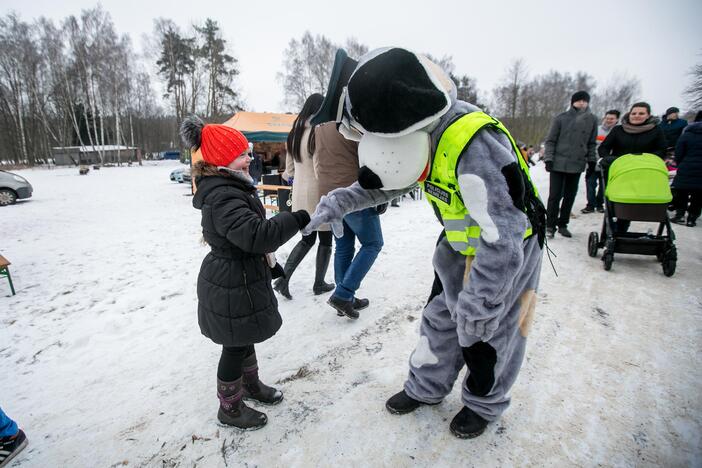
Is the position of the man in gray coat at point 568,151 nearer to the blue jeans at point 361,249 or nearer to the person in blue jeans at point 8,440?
the blue jeans at point 361,249

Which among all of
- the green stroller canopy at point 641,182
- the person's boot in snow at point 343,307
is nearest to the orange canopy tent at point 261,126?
the person's boot in snow at point 343,307

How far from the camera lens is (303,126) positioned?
3.18 meters

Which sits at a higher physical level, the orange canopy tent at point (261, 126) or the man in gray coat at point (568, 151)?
the orange canopy tent at point (261, 126)

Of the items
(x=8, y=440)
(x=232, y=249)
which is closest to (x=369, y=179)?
(x=232, y=249)

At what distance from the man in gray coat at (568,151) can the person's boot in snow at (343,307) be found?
333 centimetres

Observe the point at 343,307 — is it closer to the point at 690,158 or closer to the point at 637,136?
the point at 637,136

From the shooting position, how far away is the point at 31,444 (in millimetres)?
1808

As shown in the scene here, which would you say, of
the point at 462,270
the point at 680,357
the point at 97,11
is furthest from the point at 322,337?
the point at 97,11

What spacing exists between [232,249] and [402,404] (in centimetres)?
123

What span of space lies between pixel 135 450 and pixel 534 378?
2.25 meters

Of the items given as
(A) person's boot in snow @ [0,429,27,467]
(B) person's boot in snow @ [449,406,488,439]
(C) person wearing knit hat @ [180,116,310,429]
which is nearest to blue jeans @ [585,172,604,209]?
(B) person's boot in snow @ [449,406,488,439]

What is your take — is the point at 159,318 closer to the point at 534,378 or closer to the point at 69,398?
the point at 69,398

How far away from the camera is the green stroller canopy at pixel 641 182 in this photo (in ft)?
11.8

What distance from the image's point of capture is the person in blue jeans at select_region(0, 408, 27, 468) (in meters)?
1.66
